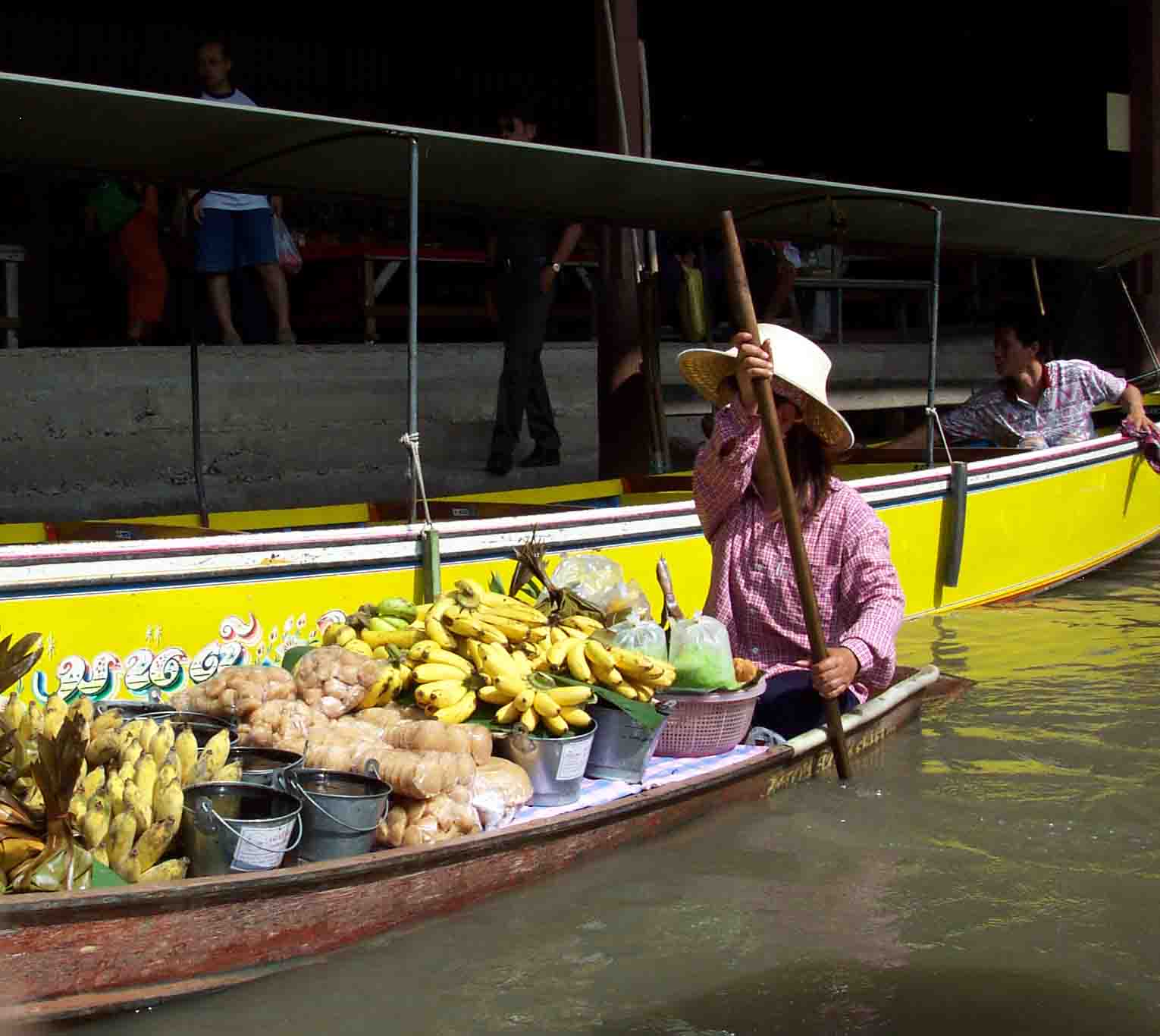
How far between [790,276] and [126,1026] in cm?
794

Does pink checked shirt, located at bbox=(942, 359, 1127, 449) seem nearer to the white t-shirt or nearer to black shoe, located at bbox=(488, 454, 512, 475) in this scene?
black shoe, located at bbox=(488, 454, 512, 475)

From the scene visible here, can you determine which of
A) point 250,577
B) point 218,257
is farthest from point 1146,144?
point 250,577

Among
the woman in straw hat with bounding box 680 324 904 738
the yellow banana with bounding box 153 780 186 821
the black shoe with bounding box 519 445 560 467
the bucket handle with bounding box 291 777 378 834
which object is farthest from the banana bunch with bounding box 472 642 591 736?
the black shoe with bounding box 519 445 560 467

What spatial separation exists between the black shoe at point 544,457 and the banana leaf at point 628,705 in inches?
249

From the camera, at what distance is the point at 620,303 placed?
928cm

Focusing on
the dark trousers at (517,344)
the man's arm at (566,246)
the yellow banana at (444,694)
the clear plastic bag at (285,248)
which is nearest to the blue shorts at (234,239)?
the clear plastic bag at (285,248)

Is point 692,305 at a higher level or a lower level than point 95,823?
higher

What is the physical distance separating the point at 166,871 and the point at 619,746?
145 centimetres

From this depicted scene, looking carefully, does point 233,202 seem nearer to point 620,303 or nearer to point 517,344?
point 517,344

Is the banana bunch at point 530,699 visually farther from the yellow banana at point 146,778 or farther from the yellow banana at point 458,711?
the yellow banana at point 146,778

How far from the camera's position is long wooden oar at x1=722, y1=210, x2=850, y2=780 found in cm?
476

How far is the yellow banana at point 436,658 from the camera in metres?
4.73

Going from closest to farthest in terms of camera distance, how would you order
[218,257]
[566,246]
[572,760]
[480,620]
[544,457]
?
[572,760] → [480,620] → [566,246] → [218,257] → [544,457]

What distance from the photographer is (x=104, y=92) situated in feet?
16.8
